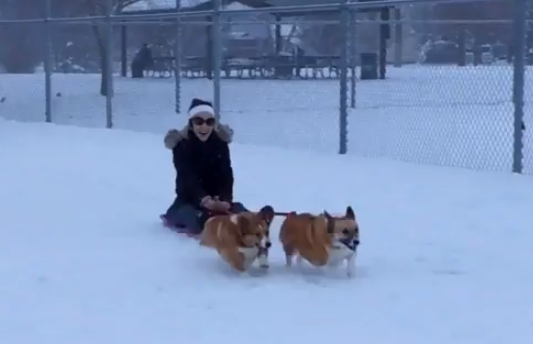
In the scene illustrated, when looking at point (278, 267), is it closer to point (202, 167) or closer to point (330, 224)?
point (330, 224)

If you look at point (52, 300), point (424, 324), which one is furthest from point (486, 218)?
point (52, 300)

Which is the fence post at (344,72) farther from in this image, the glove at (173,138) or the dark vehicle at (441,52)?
the dark vehicle at (441,52)

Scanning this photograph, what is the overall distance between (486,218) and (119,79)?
53.5ft

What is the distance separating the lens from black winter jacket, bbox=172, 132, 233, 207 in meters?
7.15

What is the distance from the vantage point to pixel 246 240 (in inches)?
225

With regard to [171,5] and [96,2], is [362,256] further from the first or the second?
[171,5]

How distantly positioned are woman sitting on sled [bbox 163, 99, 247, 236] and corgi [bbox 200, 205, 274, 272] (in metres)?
1.20

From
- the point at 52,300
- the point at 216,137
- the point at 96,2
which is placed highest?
the point at 96,2

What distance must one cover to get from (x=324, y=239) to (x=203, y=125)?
5.57ft

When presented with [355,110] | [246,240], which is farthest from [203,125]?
[355,110]

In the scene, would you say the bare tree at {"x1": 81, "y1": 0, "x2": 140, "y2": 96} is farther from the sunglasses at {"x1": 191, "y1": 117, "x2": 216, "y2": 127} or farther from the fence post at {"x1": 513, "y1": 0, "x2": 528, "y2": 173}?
the sunglasses at {"x1": 191, "y1": 117, "x2": 216, "y2": 127}

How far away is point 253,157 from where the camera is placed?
36.9 feet

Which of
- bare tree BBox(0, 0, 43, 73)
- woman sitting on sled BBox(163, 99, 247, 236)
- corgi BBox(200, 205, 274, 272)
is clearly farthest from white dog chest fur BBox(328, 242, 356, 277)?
bare tree BBox(0, 0, 43, 73)

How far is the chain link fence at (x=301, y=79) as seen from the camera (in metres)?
12.2
